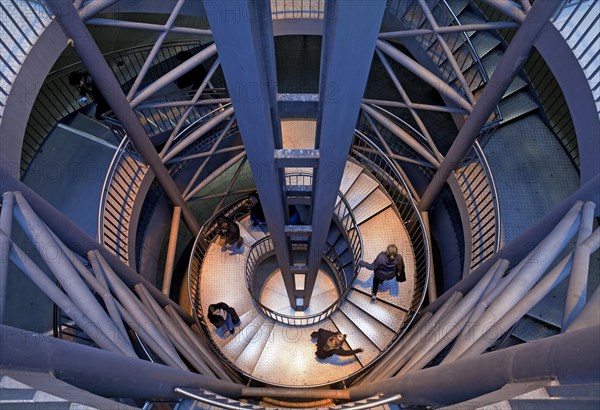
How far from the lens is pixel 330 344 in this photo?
382 inches

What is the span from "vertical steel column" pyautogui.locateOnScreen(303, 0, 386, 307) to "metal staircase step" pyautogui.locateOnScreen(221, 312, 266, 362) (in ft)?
20.2

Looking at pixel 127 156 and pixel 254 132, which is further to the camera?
pixel 127 156

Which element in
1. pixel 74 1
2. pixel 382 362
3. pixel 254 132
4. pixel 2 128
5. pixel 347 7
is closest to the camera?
pixel 347 7

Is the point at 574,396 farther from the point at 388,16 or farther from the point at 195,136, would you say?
the point at 388,16

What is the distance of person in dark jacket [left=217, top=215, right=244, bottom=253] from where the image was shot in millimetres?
11367

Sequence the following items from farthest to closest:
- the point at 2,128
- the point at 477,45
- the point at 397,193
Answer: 1. the point at 397,193
2. the point at 477,45
3. the point at 2,128

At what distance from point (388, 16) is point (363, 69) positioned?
25.5 ft

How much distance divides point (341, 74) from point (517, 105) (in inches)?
323

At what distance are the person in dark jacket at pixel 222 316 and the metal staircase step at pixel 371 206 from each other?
368 centimetres

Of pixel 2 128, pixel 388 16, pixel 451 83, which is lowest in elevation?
pixel 2 128

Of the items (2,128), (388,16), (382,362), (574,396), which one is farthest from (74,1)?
(382,362)

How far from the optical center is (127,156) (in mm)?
9438

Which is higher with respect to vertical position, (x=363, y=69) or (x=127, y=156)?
(x=127, y=156)

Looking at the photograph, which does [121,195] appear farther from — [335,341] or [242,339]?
[335,341]
